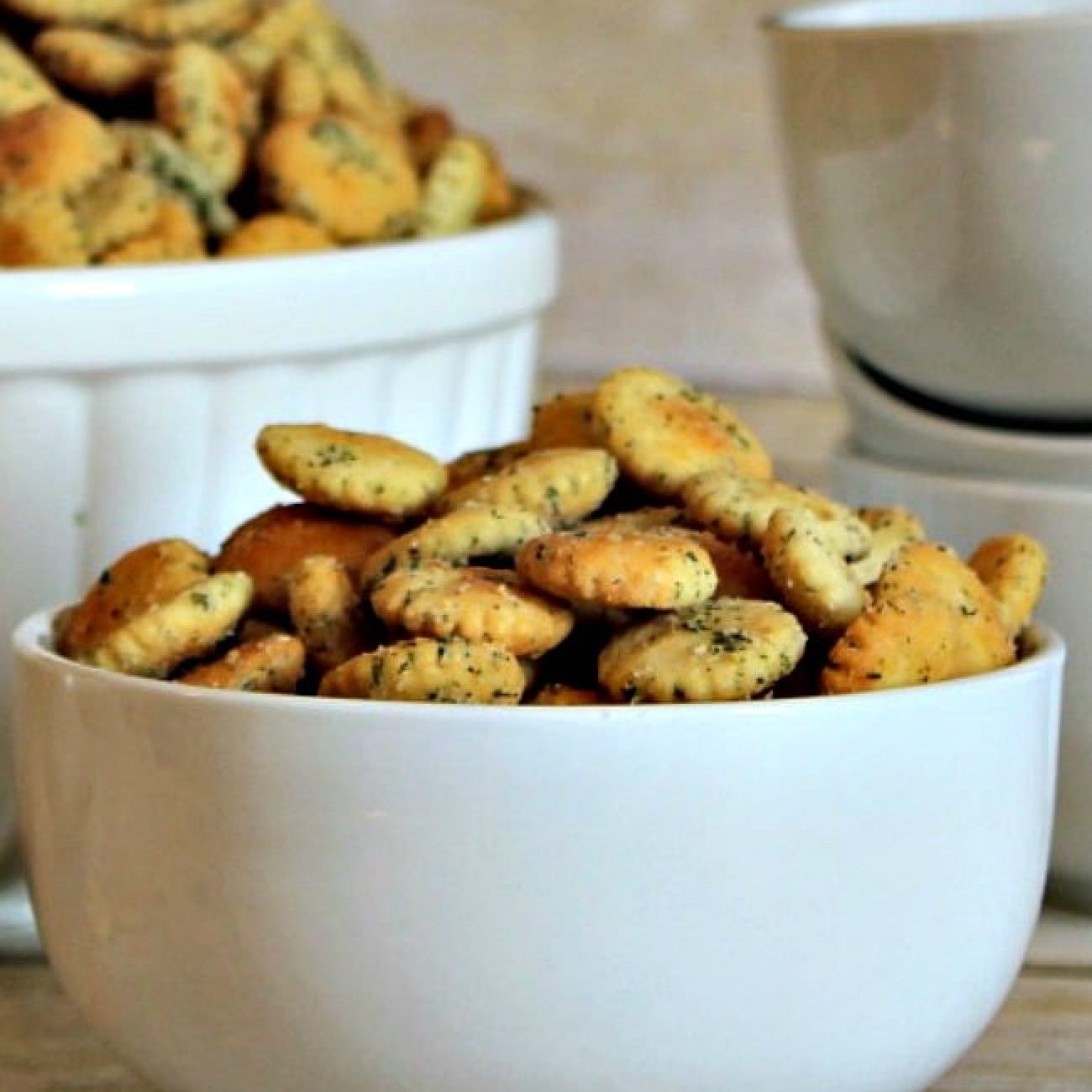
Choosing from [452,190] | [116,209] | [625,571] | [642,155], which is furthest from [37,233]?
[642,155]

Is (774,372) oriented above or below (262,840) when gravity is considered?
below

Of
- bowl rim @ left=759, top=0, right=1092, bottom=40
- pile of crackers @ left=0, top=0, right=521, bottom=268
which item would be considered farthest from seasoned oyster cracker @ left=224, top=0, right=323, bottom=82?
bowl rim @ left=759, top=0, right=1092, bottom=40

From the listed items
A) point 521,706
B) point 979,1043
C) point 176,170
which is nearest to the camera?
point 521,706

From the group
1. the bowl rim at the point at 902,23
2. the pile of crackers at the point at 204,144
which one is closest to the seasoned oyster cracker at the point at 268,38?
the pile of crackers at the point at 204,144

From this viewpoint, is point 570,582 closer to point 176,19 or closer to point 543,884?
point 543,884

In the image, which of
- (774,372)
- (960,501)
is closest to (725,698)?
(960,501)

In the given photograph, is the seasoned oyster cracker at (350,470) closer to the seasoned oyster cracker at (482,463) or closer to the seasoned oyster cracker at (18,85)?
the seasoned oyster cracker at (482,463)

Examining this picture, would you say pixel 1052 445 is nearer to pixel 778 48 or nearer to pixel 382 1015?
pixel 778 48
